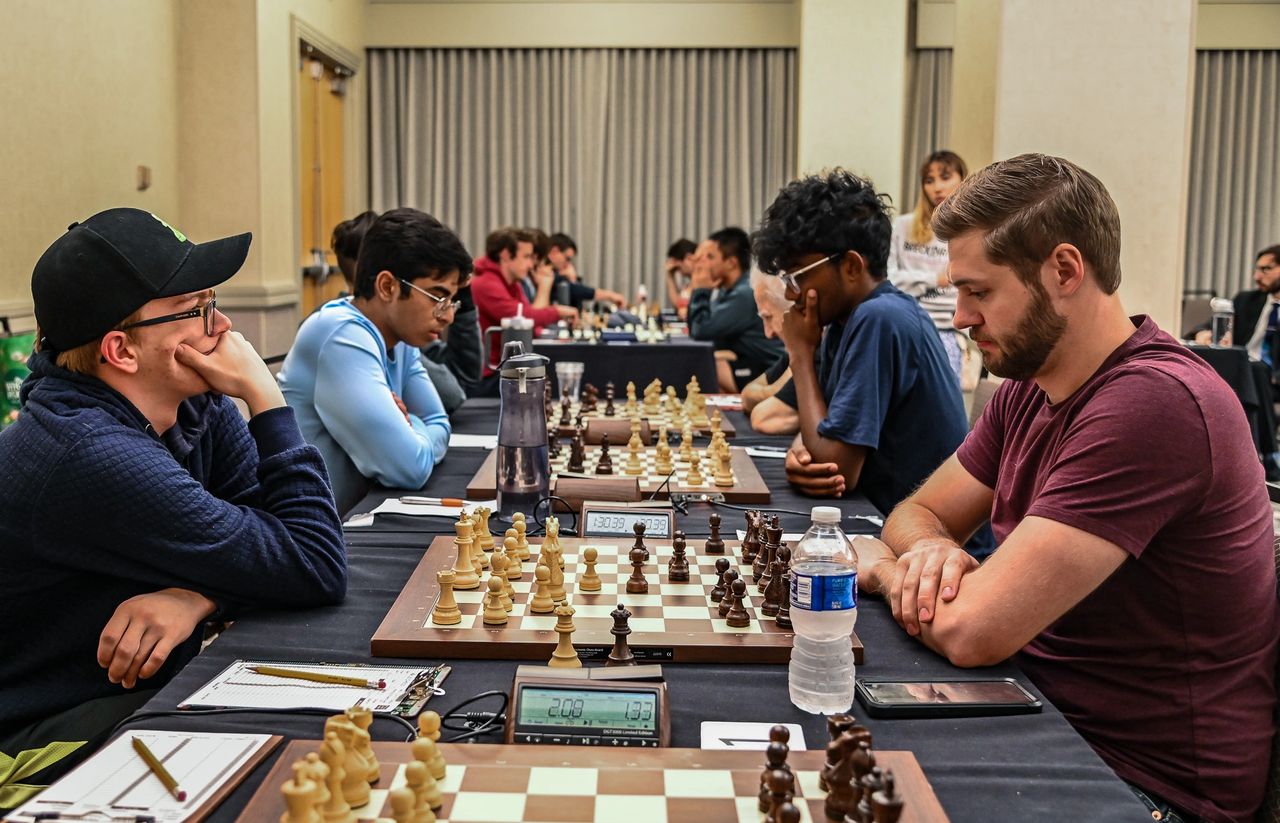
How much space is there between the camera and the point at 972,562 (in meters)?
1.68

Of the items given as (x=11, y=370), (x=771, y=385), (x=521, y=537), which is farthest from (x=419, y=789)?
(x=11, y=370)

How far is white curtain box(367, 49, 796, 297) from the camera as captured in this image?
31.4 feet

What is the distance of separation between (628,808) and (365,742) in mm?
250

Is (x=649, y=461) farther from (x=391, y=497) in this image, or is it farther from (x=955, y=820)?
(x=955, y=820)

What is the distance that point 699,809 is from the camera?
41.0 inches

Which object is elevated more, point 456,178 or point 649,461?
point 456,178

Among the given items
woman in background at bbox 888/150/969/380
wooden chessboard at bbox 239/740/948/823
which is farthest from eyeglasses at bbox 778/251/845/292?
woman in background at bbox 888/150/969/380

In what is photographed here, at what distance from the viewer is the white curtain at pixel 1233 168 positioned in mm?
9523

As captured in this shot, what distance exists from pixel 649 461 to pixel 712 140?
23.7ft

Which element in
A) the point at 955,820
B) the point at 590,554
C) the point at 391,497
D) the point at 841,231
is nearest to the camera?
the point at 955,820

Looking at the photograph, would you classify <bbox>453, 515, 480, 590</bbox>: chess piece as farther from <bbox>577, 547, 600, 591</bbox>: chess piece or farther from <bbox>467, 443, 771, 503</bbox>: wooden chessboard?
<bbox>467, 443, 771, 503</bbox>: wooden chessboard

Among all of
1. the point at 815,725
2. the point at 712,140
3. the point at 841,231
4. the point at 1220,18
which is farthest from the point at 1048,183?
the point at 1220,18

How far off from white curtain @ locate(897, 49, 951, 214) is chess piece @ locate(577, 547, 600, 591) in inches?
320

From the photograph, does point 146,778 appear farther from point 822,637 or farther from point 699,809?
point 822,637
